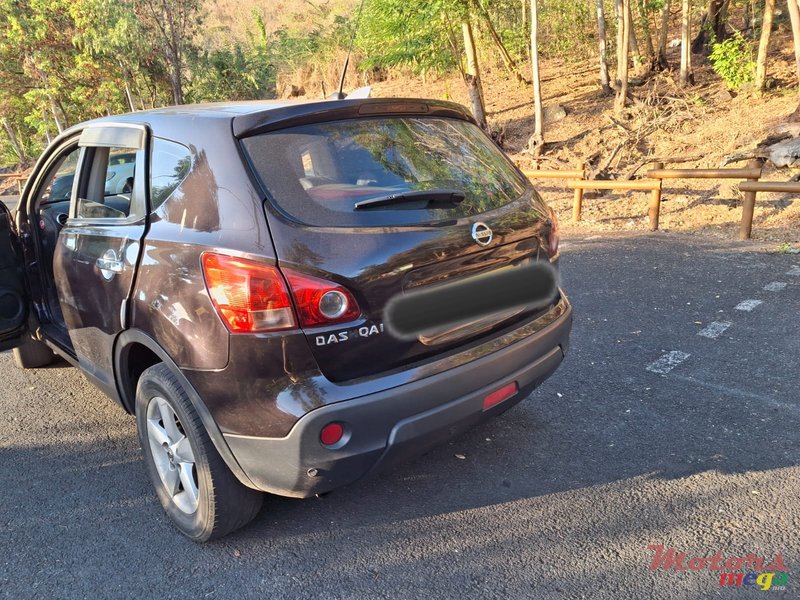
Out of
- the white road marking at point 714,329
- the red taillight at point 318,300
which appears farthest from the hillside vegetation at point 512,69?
the red taillight at point 318,300

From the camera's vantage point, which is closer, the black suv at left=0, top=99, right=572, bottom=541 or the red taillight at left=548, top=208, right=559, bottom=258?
the black suv at left=0, top=99, right=572, bottom=541

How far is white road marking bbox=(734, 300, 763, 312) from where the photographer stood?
5004 mm

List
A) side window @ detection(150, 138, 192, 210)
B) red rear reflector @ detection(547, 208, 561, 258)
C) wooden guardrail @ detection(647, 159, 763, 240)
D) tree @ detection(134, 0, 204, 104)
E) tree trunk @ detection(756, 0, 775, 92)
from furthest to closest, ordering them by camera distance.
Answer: tree @ detection(134, 0, 204, 104) → tree trunk @ detection(756, 0, 775, 92) → wooden guardrail @ detection(647, 159, 763, 240) → red rear reflector @ detection(547, 208, 561, 258) → side window @ detection(150, 138, 192, 210)

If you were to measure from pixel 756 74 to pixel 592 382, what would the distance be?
47.1 feet

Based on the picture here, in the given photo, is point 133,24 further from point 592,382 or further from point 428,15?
point 592,382

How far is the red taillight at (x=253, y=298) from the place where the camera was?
217 centimetres

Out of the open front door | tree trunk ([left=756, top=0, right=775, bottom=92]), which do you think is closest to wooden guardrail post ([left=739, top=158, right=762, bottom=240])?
the open front door

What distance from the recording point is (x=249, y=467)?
2342mm

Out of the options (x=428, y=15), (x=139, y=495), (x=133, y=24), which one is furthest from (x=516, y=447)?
(x=133, y=24)

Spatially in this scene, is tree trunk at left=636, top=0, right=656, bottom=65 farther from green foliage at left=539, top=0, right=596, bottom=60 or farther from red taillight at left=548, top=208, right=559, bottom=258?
red taillight at left=548, top=208, right=559, bottom=258

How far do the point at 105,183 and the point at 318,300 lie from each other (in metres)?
2.03

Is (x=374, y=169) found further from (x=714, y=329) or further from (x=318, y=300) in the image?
(x=714, y=329)

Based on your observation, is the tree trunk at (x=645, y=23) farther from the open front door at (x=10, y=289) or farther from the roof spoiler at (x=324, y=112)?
the open front door at (x=10, y=289)

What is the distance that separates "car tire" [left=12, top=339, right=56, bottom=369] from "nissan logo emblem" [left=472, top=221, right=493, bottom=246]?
3649 mm
